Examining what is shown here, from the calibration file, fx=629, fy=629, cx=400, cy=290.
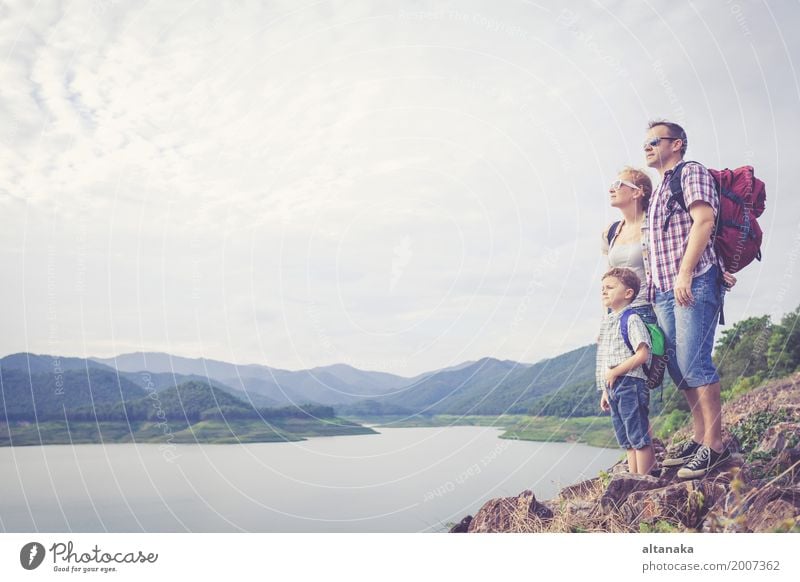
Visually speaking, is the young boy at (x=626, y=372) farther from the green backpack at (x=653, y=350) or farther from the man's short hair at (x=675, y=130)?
the man's short hair at (x=675, y=130)

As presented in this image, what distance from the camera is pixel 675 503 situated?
17.8 feet

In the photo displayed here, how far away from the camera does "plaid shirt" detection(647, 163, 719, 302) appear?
574 cm

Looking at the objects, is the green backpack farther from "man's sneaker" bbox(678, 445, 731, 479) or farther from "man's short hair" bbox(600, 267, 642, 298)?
"man's sneaker" bbox(678, 445, 731, 479)

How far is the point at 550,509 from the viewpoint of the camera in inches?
236

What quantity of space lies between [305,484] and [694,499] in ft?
13.3

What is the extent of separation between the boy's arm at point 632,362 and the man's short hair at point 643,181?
1378mm

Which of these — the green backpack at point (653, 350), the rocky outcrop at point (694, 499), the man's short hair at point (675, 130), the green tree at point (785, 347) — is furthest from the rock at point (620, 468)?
the man's short hair at point (675, 130)

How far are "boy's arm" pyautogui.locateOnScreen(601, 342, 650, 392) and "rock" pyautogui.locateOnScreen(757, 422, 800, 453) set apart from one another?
140cm

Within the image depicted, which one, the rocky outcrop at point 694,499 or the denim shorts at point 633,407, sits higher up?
the denim shorts at point 633,407

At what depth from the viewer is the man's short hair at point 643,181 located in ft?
19.9

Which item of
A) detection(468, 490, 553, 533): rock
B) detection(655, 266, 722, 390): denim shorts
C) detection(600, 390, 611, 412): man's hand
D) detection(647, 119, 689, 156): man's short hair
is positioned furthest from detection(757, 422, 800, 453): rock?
detection(647, 119, 689, 156): man's short hair
